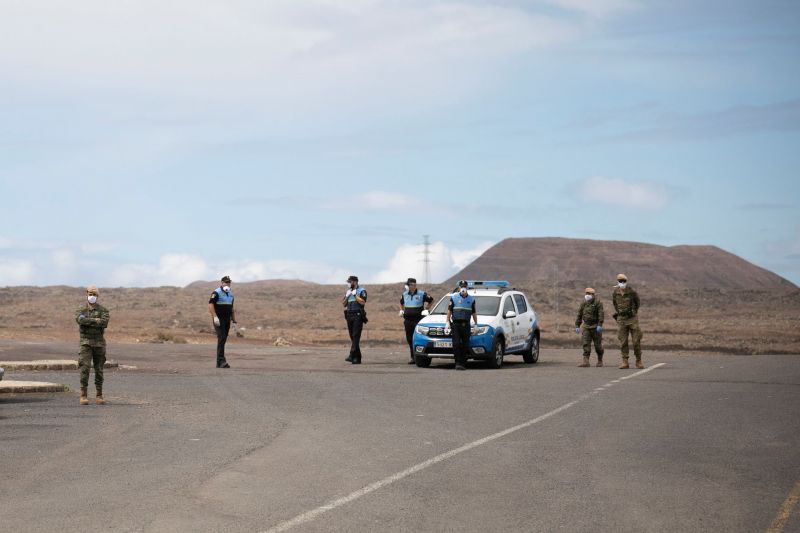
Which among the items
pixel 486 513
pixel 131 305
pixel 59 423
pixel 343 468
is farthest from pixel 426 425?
pixel 131 305

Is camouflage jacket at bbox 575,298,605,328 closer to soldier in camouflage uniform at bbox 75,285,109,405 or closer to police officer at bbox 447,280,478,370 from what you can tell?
police officer at bbox 447,280,478,370

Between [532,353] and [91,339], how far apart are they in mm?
13682

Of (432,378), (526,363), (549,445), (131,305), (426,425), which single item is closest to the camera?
(549,445)

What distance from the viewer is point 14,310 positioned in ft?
292

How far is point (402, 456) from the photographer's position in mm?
11375

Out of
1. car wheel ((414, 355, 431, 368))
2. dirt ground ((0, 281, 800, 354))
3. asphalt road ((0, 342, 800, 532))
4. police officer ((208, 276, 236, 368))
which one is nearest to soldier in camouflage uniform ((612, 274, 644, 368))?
asphalt road ((0, 342, 800, 532))

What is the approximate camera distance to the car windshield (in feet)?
86.5

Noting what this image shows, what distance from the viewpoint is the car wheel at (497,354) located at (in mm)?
25453

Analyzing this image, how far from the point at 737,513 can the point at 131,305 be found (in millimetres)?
97788

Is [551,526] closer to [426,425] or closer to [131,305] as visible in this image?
[426,425]

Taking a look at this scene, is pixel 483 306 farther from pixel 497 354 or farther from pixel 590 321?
pixel 590 321

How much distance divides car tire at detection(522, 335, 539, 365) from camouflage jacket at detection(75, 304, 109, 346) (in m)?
13.2

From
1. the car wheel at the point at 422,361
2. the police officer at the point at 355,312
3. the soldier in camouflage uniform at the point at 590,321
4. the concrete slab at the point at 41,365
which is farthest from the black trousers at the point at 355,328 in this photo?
the concrete slab at the point at 41,365

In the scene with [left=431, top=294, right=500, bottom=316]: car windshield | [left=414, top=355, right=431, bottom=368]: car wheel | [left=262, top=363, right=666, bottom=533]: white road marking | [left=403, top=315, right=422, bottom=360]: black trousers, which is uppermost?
[left=431, top=294, right=500, bottom=316]: car windshield
